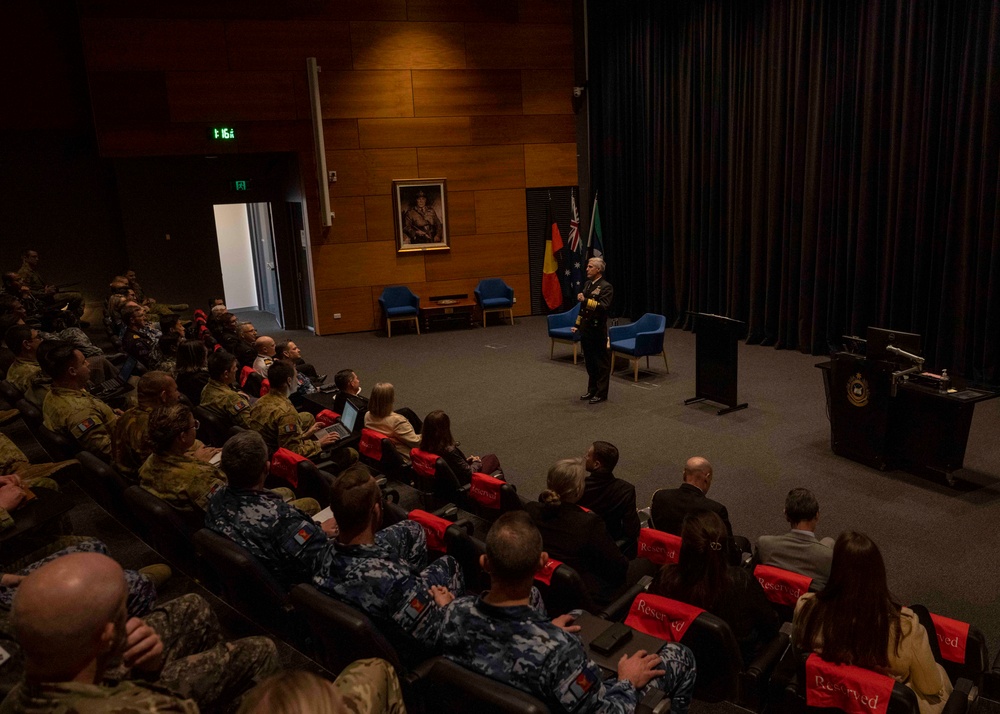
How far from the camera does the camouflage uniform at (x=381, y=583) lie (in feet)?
8.22

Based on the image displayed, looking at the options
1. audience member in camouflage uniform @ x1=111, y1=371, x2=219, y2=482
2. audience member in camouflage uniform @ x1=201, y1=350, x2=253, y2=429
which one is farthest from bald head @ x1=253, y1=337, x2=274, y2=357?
audience member in camouflage uniform @ x1=111, y1=371, x2=219, y2=482

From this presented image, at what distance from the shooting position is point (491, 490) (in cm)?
421

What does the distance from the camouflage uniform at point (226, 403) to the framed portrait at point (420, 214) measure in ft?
24.5

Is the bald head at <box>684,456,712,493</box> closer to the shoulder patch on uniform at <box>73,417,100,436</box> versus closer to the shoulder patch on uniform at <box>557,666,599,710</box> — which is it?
the shoulder patch on uniform at <box>557,666,599,710</box>

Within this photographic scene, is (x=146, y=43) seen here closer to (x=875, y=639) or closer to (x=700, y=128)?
(x=700, y=128)

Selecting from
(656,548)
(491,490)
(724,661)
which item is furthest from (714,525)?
(491,490)

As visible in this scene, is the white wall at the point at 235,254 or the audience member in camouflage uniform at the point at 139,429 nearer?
the audience member in camouflage uniform at the point at 139,429

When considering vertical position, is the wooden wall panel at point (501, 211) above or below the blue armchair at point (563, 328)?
above

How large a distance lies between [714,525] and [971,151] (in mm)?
6897

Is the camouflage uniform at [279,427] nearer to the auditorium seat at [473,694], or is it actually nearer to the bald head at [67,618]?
the auditorium seat at [473,694]

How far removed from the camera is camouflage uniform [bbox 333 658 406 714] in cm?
197

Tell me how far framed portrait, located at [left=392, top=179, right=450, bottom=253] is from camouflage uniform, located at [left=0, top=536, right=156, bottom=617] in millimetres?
9723

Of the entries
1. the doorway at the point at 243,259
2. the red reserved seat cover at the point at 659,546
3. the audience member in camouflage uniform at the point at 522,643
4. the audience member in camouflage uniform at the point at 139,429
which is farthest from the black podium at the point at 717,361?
the doorway at the point at 243,259

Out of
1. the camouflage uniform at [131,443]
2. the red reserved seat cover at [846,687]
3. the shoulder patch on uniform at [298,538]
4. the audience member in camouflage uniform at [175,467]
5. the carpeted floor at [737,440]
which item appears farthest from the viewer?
the carpeted floor at [737,440]
